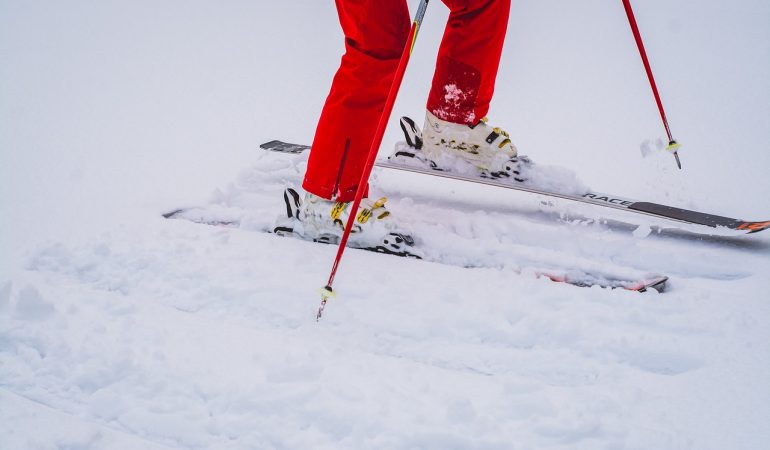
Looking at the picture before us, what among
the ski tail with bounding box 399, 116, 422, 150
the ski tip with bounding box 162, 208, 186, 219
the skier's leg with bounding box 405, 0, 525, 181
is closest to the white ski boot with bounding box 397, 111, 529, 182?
the skier's leg with bounding box 405, 0, 525, 181

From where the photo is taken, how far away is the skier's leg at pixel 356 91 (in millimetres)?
1871

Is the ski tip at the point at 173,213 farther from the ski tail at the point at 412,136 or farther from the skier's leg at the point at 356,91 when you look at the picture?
the ski tail at the point at 412,136

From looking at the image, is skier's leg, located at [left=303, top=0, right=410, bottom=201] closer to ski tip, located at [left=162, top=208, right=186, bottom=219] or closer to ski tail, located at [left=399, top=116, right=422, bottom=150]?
ski tip, located at [left=162, top=208, right=186, bottom=219]

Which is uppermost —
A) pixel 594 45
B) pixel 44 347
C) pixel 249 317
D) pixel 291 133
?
pixel 594 45

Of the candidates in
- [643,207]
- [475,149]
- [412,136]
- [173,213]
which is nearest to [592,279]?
[643,207]

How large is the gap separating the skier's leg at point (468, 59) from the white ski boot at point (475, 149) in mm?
47

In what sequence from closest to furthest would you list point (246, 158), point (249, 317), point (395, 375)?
1. point (395, 375)
2. point (249, 317)
3. point (246, 158)

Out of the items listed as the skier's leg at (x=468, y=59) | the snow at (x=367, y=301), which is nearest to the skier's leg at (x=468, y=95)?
the skier's leg at (x=468, y=59)

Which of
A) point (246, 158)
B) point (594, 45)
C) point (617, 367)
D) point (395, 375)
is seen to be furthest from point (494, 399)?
point (594, 45)

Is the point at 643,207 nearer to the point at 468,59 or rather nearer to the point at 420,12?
the point at 468,59

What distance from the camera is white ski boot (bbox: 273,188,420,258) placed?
2.09 meters

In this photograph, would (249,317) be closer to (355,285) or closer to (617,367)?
(355,285)

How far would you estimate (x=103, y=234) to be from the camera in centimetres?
209

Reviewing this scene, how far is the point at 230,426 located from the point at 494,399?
0.63 metres
